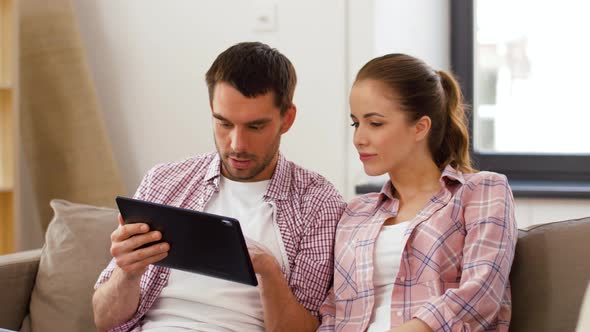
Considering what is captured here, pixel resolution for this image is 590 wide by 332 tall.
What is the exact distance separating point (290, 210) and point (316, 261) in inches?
5.1

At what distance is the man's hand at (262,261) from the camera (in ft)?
5.24

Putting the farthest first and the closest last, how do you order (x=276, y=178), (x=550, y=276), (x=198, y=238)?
(x=276, y=178) → (x=550, y=276) → (x=198, y=238)

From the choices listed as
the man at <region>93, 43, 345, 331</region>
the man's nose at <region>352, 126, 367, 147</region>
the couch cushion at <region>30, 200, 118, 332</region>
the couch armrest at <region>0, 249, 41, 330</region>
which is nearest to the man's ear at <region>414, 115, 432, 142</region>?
the man's nose at <region>352, 126, 367, 147</region>

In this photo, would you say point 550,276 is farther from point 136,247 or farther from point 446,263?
point 136,247

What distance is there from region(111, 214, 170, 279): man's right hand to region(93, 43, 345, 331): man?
3.8 inches

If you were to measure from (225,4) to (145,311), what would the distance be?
124cm

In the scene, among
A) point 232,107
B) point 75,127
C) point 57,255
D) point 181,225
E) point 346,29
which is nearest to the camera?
point 181,225

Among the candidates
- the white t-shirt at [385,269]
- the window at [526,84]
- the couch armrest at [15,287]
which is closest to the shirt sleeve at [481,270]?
the white t-shirt at [385,269]

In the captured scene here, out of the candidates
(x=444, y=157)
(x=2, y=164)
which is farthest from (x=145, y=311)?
(x=2, y=164)

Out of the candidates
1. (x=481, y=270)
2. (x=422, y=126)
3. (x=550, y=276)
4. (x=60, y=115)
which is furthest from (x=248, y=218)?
(x=60, y=115)

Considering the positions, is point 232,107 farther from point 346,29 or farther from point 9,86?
point 9,86

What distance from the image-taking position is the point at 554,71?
2725 millimetres

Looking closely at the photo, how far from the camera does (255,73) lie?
70.1 inches

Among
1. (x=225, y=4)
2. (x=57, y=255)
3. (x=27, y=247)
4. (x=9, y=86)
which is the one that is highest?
(x=225, y=4)
